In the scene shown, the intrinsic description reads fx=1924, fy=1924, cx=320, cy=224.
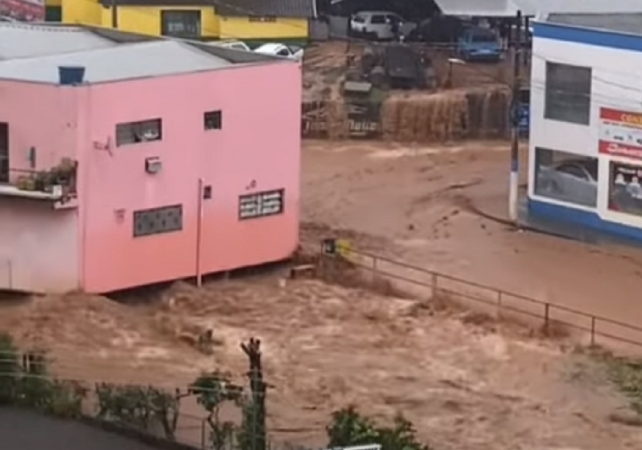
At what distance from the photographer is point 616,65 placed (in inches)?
1064

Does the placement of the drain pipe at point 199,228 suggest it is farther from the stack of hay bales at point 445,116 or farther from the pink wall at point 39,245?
the stack of hay bales at point 445,116

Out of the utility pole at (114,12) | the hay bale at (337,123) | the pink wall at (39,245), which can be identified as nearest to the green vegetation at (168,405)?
the pink wall at (39,245)

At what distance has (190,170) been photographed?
23.9 metres

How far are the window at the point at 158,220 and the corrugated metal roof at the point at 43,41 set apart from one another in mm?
3267

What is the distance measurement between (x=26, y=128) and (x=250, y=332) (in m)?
3.66

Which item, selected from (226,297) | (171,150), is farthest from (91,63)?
(226,297)

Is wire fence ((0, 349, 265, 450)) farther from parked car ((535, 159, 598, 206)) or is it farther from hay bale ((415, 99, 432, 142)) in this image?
hay bale ((415, 99, 432, 142))

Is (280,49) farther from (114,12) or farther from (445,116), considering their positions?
(114,12)

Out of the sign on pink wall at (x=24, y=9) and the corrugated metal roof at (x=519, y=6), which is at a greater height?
the corrugated metal roof at (x=519, y=6)

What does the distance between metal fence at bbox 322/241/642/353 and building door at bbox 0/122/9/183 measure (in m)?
4.59

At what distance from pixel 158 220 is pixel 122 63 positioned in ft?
7.33

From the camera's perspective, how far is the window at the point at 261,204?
80.7 feet

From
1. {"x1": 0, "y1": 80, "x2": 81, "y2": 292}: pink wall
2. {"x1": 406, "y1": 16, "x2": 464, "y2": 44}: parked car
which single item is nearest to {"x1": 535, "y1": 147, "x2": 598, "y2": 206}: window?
{"x1": 0, "y1": 80, "x2": 81, "y2": 292}: pink wall

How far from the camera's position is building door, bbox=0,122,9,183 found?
2300cm
